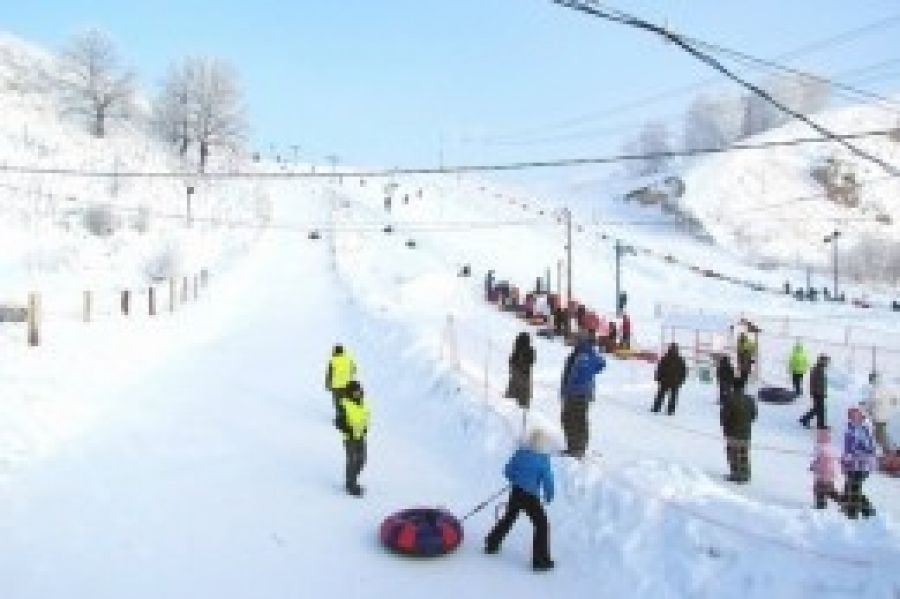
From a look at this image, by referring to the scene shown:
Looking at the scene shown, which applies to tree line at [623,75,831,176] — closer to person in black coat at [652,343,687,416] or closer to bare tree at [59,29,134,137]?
bare tree at [59,29,134,137]

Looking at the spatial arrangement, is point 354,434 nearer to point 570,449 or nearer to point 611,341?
point 570,449

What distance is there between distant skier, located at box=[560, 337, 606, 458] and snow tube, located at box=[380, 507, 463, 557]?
150 inches

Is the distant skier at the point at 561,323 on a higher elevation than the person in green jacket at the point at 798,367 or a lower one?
higher

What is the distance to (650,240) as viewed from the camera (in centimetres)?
10394

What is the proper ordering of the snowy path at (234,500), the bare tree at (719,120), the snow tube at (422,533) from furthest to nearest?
1. the bare tree at (719,120)
2. the snow tube at (422,533)
3. the snowy path at (234,500)

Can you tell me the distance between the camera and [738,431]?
1841 centimetres

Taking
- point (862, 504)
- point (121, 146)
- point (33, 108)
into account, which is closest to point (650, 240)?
point (121, 146)

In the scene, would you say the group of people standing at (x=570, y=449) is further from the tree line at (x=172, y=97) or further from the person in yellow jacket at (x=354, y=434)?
the tree line at (x=172, y=97)

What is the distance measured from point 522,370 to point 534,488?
9.50 m

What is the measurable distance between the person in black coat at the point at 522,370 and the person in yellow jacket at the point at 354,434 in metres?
7.06

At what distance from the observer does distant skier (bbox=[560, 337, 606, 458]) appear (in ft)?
56.0

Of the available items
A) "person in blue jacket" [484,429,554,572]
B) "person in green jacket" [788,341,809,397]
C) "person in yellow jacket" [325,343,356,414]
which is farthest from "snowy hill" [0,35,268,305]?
"person in blue jacket" [484,429,554,572]

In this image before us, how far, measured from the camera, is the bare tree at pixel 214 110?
98.2 m

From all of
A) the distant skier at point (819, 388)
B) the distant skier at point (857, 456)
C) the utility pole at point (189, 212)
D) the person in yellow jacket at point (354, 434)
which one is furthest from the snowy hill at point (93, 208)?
the distant skier at point (857, 456)
